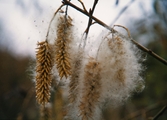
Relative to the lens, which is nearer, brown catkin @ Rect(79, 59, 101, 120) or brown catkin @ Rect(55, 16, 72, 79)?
brown catkin @ Rect(55, 16, 72, 79)

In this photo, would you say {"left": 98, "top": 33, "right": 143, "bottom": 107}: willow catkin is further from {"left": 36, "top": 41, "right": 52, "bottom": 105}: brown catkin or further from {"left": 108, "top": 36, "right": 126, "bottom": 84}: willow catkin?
{"left": 36, "top": 41, "right": 52, "bottom": 105}: brown catkin

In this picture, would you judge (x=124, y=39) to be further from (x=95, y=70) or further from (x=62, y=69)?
(x=62, y=69)

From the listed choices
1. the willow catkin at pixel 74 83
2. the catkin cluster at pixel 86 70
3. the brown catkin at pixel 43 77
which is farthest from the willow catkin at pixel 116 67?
the brown catkin at pixel 43 77

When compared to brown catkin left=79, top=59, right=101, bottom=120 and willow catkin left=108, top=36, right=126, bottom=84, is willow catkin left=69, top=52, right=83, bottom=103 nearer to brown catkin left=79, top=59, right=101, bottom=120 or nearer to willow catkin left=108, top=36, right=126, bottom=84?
brown catkin left=79, top=59, right=101, bottom=120

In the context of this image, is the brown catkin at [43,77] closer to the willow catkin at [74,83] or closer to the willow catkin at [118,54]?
the willow catkin at [74,83]

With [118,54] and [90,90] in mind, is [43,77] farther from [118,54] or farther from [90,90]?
[118,54]

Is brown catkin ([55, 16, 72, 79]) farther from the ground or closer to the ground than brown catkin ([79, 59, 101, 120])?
farther from the ground

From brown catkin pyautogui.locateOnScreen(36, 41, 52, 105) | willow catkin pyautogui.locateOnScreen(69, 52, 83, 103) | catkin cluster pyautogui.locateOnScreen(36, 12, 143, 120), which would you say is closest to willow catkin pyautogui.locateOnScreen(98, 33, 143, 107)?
catkin cluster pyautogui.locateOnScreen(36, 12, 143, 120)
